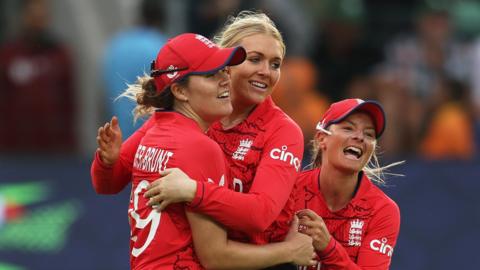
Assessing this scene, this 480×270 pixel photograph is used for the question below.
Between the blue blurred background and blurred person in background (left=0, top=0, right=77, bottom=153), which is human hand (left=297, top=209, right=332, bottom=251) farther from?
→ blurred person in background (left=0, top=0, right=77, bottom=153)

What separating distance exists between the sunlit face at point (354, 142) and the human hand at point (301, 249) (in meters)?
0.37

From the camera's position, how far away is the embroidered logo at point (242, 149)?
5.11 m

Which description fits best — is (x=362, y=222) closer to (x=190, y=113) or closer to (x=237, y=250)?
(x=237, y=250)

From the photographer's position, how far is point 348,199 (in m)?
5.32

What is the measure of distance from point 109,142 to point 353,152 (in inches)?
40.4

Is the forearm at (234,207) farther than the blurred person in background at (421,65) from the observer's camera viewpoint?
No

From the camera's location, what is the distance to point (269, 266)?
4.98m

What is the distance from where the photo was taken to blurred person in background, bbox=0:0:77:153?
9688 millimetres

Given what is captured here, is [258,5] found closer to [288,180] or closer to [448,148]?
[448,148]

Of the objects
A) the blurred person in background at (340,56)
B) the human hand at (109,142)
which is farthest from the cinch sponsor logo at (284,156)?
the blurred person in background at (340,56)

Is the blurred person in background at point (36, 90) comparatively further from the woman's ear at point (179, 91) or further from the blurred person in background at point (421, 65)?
the woman's ear at point (179, 91)

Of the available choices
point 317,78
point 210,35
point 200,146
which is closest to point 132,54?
point 210,35

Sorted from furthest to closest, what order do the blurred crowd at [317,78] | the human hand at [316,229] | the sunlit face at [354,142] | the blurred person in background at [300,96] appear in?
the blurred crowd at [317,78] → the blurred person in background at [300,96] → the sunlit face at [354,142] → the human hand at [316,229]

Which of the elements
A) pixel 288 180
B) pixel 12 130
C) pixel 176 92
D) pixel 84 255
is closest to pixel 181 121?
pixel 176 92
